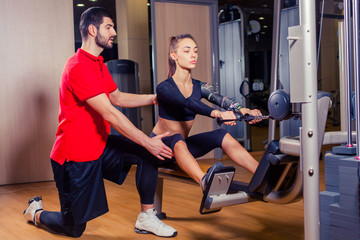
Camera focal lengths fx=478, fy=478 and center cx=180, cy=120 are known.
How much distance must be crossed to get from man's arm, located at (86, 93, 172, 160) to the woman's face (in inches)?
21.4

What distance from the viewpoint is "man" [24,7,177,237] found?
2.33 metres

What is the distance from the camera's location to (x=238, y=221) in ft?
9.37

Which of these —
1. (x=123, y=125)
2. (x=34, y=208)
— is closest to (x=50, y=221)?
(x=34, y=208)

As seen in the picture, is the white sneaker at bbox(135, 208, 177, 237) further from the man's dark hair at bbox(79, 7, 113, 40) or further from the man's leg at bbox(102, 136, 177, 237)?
the man's dark hair at bbox(79, 7, 113, 40)

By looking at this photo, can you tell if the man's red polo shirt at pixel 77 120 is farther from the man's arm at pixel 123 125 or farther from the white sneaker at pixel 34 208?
the white sneaker at pixel 34 208

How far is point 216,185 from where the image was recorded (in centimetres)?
211

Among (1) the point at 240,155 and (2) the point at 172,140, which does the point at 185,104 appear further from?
(1) the point at 240,155

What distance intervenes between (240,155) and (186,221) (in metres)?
0.67

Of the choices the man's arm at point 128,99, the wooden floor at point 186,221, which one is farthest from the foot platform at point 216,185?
the man's arm at point 128,99

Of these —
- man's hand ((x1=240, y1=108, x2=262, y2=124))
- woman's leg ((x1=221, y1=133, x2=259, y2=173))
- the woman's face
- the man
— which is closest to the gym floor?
the man

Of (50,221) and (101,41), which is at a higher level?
(101,41)

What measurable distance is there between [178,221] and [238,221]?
0.36m

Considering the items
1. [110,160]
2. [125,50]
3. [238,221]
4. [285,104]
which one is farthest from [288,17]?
[285,104]

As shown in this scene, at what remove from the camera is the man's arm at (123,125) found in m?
2.31
